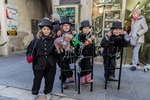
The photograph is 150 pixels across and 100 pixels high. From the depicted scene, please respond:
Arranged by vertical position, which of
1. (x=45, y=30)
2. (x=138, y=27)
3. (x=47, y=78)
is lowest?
(x=47, y=78)

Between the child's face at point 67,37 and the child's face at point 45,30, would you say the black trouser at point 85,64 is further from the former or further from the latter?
the child's face at point 45,30

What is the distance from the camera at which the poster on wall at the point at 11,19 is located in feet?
18.8

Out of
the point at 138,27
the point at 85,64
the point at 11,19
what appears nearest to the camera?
the point at 85,64

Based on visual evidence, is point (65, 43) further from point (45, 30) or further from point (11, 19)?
point (11, 19)

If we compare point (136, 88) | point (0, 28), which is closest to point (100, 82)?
point (136, 88)

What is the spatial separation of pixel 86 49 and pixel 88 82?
68 cm

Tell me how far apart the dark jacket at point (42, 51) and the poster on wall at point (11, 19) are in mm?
4048

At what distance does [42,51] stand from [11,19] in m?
4.32

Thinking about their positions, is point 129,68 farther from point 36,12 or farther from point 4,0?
point 36,12

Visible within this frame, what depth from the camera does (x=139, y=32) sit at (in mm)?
3873

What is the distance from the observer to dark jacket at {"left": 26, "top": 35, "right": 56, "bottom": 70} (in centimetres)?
234

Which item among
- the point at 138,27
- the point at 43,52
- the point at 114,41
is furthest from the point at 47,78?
the point at 138,27

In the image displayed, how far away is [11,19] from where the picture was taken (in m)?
5.91

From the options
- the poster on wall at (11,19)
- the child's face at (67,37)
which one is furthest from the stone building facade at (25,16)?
the child's face at (67,37)
